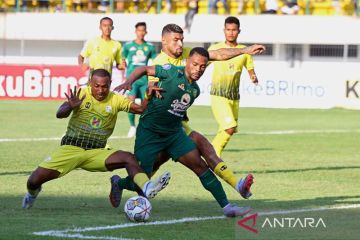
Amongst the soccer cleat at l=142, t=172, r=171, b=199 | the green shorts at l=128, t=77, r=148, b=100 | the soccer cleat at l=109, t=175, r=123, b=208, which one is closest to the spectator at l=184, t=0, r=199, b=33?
the green shorts at l=128, t=77, r=148, b=100

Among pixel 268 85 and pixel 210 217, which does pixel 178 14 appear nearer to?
pixel 268 85

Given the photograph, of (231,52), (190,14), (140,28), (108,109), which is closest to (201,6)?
(190,14)

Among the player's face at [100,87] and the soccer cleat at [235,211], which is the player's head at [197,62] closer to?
the player's face at [100,87]

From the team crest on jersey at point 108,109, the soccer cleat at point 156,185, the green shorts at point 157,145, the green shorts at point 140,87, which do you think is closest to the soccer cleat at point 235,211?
the green shorts at point 157,145

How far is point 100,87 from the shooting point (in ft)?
36.2

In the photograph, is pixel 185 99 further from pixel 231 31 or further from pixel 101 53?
pixel 101 53

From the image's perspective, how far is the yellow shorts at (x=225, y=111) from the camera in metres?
14.9

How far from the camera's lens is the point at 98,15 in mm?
46281

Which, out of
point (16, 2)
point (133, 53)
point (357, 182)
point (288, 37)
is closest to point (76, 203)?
point (357, 182)

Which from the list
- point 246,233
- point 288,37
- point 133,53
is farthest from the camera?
point 288,37

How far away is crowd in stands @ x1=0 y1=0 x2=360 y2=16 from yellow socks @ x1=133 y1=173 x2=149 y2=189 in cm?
3377

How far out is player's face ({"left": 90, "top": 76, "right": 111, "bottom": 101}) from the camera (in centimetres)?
1103

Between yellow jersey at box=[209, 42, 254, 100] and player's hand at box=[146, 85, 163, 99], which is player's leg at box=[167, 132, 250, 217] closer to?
player's hand at box=[146, 85, 163, 99]

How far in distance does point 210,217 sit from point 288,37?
33.3 m
